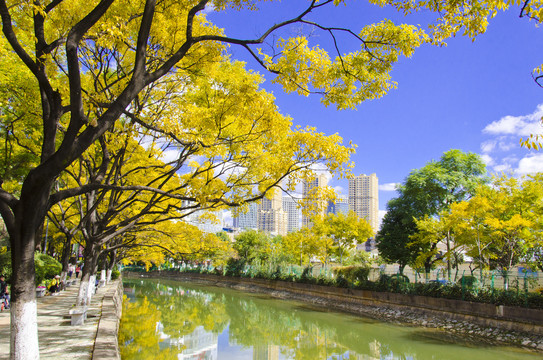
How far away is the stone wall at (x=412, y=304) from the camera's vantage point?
12516 mm

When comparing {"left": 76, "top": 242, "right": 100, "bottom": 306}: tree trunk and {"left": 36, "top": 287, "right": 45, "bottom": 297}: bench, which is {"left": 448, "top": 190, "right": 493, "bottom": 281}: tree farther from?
{"left": 36, "top": 287, "right": 45, "bottom": 297}: bench

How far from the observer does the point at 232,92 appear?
21.6 feet

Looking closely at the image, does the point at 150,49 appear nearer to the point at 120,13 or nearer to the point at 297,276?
the point at 120,13

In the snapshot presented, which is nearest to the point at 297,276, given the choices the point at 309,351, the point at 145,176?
the point at 309,351

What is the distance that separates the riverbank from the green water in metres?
0.66

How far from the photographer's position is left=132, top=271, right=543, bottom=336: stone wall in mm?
12516

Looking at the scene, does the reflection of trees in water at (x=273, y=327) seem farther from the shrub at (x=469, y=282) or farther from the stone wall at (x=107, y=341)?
the shrub at (x=469, y=282)

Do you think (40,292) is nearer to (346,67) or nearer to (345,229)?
(346,67)

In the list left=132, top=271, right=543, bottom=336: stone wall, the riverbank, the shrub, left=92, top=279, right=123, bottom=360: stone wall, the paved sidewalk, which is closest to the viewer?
left=92, top=279, right=123, bottom=360: stone wall

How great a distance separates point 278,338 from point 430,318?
22.2 feet

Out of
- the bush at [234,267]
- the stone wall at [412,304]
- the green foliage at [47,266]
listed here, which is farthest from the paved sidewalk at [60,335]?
the bush at [234,267]

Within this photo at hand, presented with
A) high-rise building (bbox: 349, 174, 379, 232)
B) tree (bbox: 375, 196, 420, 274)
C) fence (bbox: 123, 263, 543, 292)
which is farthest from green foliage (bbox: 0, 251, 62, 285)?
high-rise building (bbox: 349, 174, 379, 232)

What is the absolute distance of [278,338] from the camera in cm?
1310

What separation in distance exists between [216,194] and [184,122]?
1.35 metres
